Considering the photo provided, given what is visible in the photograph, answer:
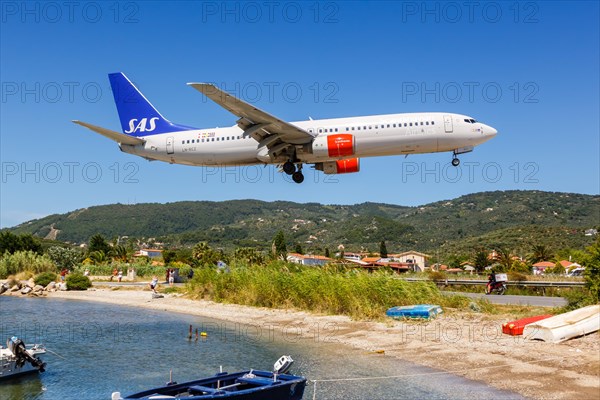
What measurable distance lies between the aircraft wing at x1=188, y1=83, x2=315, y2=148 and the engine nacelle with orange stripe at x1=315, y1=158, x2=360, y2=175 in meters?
2.37

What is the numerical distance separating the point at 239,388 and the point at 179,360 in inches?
346

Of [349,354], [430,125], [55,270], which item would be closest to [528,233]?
[55,270]

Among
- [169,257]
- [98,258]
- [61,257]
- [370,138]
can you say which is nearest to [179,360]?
[370,138]

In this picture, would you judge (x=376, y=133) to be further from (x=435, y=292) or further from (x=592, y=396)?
(x=592, y=396)

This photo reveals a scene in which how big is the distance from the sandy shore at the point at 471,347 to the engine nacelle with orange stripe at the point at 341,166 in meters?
8.34

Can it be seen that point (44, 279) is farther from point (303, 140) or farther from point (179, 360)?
point (179, 360)

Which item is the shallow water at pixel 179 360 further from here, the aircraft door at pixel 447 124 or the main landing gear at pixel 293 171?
the aircraft door at pixel 447 124

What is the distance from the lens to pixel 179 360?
24.0m

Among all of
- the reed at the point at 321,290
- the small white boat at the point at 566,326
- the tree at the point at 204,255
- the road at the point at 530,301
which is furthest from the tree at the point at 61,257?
the small white boat at the point at 566,326

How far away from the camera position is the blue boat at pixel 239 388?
47.1 ft

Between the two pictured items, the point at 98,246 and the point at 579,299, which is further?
the point at 98,246

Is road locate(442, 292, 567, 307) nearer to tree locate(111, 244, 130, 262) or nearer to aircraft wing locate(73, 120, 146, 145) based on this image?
aircraft wing locate(73, 120, 146, 145)

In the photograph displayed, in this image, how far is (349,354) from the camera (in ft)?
76.4

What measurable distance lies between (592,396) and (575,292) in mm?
11554
